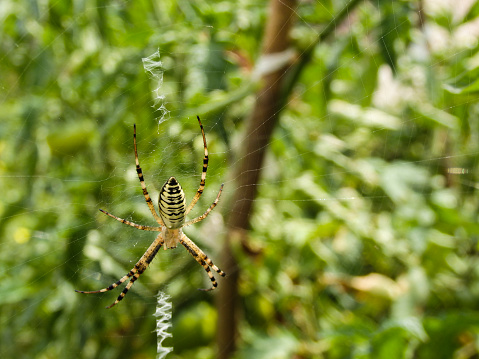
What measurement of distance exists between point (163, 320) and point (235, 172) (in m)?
1.04

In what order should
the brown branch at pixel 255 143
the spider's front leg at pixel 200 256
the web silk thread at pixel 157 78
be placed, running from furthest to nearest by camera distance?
1. the spider's front leg at pixel 200 256
2. the web silk thread at pixel 157 78
3. the brown branch at pixel 255 143

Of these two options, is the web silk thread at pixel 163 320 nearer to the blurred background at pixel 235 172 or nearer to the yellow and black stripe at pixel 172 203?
the blurred background at pixel 235 172

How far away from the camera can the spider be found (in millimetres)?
1618

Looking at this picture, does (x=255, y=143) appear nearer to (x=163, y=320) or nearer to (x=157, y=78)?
(x=157, y=78)

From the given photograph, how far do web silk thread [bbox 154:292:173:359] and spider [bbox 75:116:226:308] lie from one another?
0.24 m

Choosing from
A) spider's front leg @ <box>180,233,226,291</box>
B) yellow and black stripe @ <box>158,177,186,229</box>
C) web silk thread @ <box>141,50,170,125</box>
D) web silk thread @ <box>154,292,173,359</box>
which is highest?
web silk thread @ <box>141,50,170,125</box>

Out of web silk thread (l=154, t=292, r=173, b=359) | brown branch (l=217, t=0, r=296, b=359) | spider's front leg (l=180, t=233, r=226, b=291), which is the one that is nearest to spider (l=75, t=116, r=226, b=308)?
spider's front leg (l=180, t=233, r=226, b=291)

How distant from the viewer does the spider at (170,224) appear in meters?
1.62

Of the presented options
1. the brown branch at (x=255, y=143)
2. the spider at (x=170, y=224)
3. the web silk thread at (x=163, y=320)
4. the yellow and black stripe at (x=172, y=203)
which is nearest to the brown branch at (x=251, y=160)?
the brown branch at (x=255, y=143)

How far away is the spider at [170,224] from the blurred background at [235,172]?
0.06 meters

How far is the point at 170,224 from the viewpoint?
78.6 inches

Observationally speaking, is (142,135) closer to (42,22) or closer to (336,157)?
(42,22)

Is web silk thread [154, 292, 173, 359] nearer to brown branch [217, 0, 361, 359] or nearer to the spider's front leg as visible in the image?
the spider's front leg

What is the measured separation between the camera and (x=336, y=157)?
205 centimetres
